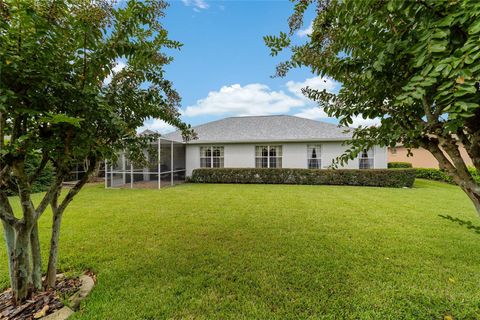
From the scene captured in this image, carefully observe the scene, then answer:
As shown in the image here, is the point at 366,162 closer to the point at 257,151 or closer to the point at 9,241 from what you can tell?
the point at 257,151

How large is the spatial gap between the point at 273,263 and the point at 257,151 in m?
11.4

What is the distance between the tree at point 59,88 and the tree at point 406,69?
56.3 inches

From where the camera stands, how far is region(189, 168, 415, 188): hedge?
11727mm

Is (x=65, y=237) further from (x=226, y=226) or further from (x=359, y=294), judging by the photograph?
(x=359, y=294)

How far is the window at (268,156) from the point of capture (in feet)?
47.4

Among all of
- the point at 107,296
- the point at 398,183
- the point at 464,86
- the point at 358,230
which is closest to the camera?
the point at 464,86

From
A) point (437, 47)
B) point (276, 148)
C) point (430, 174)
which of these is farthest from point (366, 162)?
point (437, 47)

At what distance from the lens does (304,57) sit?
5.95 ft

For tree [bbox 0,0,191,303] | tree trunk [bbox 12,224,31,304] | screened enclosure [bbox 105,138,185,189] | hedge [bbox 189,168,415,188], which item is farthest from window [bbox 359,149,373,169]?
tree trunk [bbox 12,224,31,304]

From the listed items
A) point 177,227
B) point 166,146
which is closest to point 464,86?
point 177,227

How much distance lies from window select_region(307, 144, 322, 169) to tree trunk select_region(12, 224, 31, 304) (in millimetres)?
13302

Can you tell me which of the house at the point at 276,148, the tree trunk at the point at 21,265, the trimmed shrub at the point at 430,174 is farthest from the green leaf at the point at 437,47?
the trimmed shrub at the point at 430,174

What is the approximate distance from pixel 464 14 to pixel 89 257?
4.97 m

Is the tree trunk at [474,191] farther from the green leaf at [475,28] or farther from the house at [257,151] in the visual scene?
the house at [257,151]
